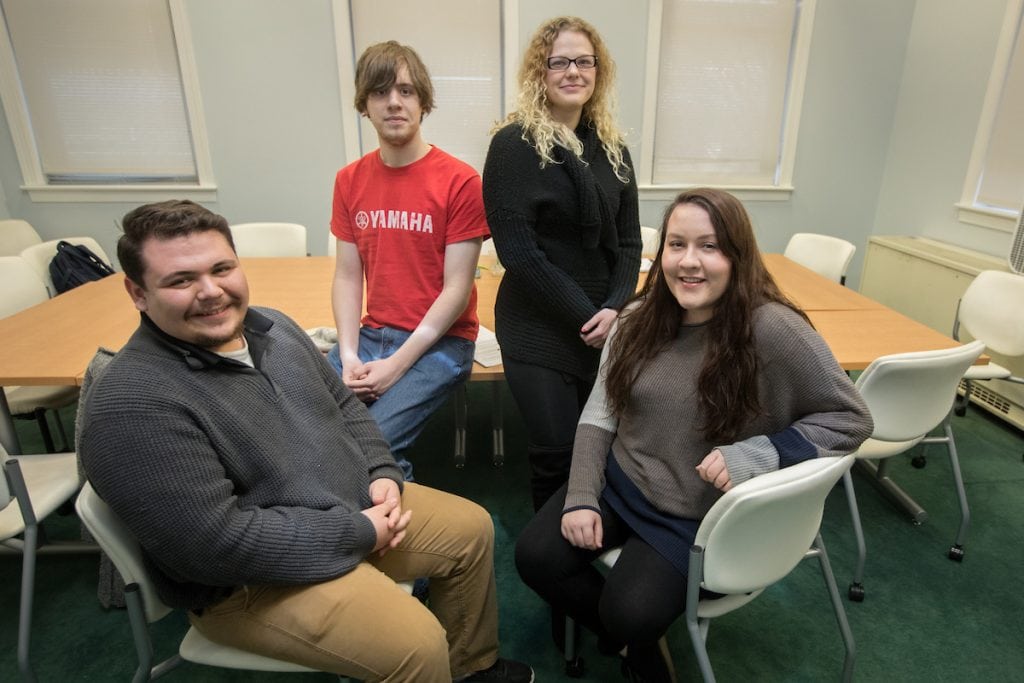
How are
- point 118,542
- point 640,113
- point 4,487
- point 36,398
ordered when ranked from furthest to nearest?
point 640,113
point 36,398
point 4,487
point 118,542

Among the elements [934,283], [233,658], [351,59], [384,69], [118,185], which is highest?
[351,59]

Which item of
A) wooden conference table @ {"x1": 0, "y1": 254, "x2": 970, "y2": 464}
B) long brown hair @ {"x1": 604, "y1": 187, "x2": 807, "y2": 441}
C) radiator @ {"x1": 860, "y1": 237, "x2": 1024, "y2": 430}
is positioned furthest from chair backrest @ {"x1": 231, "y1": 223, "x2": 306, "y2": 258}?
radiator @ {"x1": 860, "y1": 237, "x2": 1024, "y2": 430}

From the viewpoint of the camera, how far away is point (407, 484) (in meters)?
1.45

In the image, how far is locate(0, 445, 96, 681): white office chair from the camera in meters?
1.36

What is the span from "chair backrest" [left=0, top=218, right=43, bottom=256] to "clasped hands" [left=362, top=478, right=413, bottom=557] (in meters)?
3.56

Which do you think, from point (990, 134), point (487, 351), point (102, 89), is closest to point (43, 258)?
point (102, 89)

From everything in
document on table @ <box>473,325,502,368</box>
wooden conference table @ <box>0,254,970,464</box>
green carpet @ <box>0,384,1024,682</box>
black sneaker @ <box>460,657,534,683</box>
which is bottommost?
green carpet @ <box>0,384,1024,682</box>

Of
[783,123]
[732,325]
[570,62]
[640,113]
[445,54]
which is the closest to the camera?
[732,325]

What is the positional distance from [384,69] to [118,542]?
1.23m

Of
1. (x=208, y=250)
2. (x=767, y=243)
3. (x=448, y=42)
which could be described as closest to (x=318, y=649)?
(x=208, y=250)

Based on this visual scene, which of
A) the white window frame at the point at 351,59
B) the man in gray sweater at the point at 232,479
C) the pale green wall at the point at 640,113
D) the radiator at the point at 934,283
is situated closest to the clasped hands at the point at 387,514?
the man in gray sweater at the point at 232,479

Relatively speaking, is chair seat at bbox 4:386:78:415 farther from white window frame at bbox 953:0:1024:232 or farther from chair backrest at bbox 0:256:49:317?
white window frame at bbox 953:0:1024:232

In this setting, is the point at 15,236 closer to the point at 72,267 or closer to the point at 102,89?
the point at 102,89

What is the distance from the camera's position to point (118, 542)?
3.34 ft
